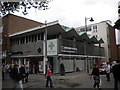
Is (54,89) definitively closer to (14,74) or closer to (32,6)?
(14,74)

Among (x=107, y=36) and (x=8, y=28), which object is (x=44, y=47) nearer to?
(x=8, y=28)

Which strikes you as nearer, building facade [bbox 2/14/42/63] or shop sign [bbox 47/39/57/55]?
shop sign [bbox 47/39/57/55]

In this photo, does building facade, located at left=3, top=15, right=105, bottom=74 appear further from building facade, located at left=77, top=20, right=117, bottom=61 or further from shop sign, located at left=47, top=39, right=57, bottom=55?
building facade, located at left=77, top=20, right=117, bottom=61

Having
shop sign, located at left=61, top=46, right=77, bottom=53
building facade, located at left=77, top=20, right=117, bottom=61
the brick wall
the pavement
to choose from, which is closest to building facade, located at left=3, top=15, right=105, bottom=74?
shop sign, located at left=61, top=46, right=77, bottom=53

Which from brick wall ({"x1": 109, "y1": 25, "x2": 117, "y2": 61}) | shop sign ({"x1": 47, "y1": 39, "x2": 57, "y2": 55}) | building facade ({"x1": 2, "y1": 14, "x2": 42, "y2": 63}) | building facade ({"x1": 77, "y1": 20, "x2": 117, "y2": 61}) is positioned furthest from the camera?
brick wall ({"x1": 109, "y1": 25, "x2": 117, "y2": 61})

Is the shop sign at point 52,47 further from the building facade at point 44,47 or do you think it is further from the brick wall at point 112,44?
the brick wall at point 112,44

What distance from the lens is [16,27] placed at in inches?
1235

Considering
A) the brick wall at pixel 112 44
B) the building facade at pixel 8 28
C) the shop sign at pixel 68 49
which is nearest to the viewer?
the shop sign at pixel 68 49

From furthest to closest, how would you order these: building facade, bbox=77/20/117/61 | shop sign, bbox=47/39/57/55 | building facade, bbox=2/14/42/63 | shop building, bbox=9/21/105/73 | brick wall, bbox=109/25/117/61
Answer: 1. brick wall, bbox=109/25/117/61
2. building facade, bbox=77/20/117/61
3. building facade, bbox=2/14/42/63
4. shop building, bbox=9/21/105/73
5. shop sign, bbox=47/39/57/55

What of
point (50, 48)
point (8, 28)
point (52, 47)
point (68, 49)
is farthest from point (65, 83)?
point (8, 28)

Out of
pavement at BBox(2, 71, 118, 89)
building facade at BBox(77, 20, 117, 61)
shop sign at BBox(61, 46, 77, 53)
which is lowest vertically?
pavement at BBox(2, 71, 118, 89)

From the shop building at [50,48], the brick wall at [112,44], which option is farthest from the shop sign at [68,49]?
the brick wall at [112,44]

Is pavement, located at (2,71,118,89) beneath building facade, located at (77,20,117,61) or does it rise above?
beneath

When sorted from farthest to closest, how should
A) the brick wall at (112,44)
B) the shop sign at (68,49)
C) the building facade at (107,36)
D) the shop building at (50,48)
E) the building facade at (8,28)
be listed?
1. the brick wall at (112,44)
2. the building facade at (107,36)
3. the building facade at (8,28)
4. the shop sign at (68,49)
5. the shop building at (50,48)
